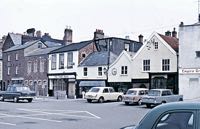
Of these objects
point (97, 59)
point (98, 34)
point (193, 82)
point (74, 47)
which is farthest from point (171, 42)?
point (98, 34)

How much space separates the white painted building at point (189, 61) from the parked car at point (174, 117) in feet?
113

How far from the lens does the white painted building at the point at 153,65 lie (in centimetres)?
4284

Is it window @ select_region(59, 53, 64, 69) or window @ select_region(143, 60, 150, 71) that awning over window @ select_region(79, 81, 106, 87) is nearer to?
window @ select_region(59, 53, 64, 69)

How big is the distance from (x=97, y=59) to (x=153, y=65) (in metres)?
10.4

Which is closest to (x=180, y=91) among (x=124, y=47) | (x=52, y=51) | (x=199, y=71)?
(x=199, y=71)

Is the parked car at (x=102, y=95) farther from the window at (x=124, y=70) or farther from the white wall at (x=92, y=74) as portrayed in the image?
the white wall at (x=92, y=74)

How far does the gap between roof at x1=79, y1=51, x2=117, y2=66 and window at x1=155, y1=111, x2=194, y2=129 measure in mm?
45614

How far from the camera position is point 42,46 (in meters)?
66.6

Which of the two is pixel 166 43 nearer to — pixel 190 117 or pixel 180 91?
pixel 180 91

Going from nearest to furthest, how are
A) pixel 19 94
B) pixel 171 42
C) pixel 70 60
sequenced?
pixel 19 94, pixel 171 42, pixel 70 60

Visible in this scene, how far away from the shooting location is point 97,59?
52.7 m

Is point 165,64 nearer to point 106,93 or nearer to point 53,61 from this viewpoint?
point 106,93

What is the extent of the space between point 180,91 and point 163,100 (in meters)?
7.04

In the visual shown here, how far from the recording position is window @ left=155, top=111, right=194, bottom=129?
4.74m
